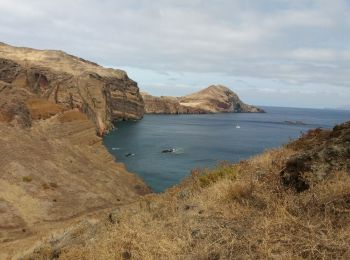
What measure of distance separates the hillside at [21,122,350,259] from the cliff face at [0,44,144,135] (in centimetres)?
9426

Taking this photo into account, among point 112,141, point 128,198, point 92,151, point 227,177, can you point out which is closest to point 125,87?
point 112,141

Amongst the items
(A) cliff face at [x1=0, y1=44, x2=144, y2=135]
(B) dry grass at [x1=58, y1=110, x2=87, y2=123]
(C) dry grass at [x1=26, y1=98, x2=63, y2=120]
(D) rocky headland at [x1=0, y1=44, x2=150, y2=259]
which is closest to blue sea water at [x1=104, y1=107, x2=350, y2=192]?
(A) cliff face at [x1=0, y1=44, x2=144, y2=135]

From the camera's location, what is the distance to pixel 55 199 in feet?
108

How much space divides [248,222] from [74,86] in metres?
120

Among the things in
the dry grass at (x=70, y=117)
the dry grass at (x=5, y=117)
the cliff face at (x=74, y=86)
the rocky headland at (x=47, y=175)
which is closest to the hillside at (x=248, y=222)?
the rocky headland at (x=47, y=175)

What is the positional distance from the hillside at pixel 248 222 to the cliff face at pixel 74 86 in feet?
309

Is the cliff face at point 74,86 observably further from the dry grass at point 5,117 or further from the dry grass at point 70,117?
the dry grass at point 5,117

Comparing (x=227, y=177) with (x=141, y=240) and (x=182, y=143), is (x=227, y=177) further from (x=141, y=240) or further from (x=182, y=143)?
(x=182, y=143)

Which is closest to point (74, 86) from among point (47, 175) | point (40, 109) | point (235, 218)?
point (40, 109)

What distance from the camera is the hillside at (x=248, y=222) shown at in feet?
24.6

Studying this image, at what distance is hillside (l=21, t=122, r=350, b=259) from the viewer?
749 cm

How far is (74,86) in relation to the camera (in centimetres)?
12412

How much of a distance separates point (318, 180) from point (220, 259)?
12.1 ft

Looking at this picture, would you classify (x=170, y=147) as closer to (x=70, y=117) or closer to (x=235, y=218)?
(x=70, y=117)
